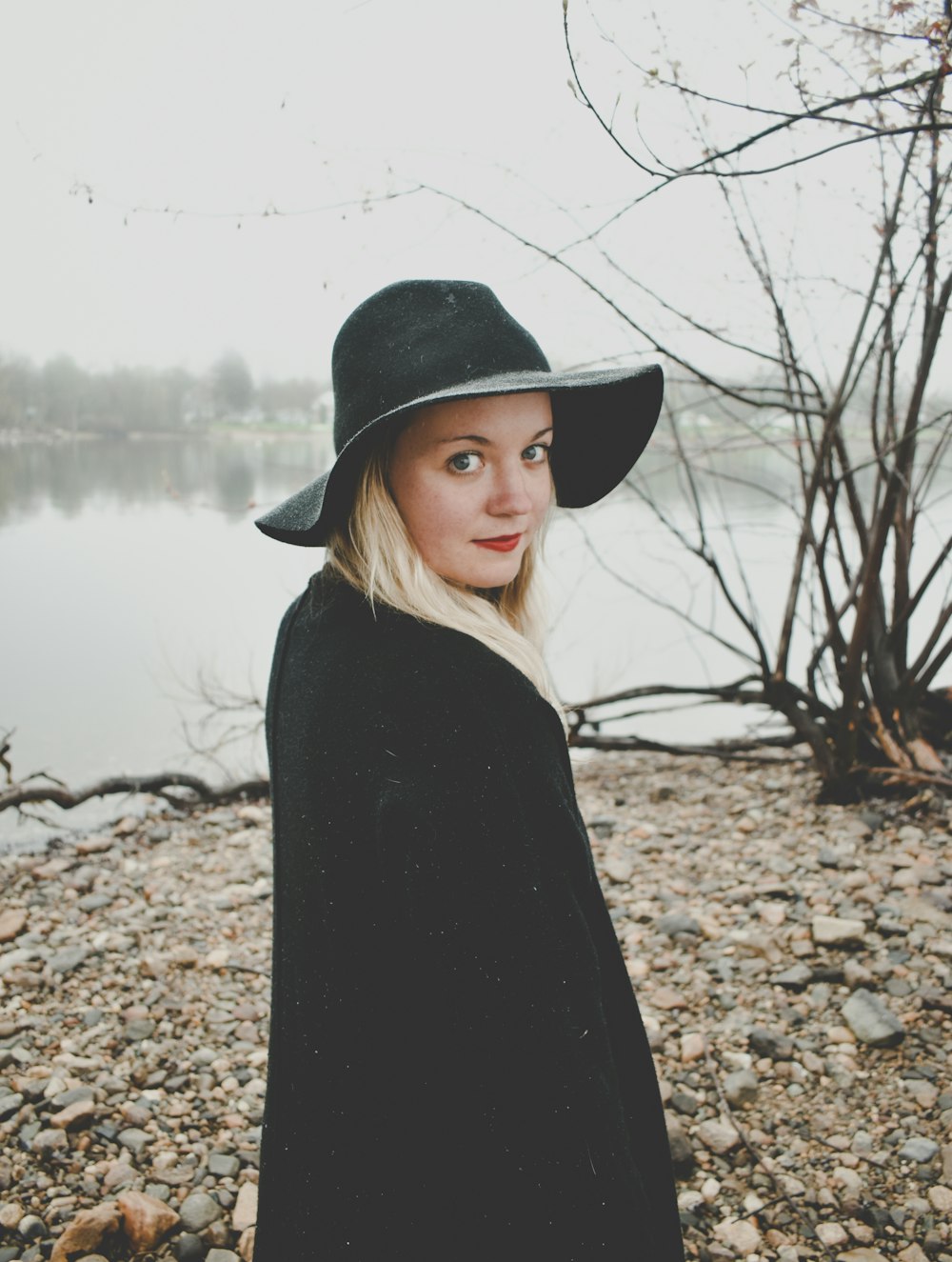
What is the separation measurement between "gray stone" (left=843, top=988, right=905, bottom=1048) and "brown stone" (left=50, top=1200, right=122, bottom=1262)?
180cm

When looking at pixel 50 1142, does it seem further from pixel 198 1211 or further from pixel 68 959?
pixel 68 959

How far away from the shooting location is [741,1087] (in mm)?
2166

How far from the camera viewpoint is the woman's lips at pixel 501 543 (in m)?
1.32

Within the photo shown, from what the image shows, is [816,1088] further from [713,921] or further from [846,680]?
[846,680]

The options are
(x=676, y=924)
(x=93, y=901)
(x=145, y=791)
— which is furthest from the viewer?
(x=145, y=791)

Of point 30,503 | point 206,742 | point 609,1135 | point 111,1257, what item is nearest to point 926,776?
point 609,1135

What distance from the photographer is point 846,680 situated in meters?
3.49

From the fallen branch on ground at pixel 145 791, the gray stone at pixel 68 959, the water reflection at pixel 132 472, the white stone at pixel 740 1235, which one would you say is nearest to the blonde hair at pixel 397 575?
the white stone at pixel 740 1235

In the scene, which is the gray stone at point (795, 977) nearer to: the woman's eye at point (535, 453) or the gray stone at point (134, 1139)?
the gray stone at point (134, 1139)

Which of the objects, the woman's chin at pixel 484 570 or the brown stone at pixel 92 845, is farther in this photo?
the brown stone at pixel 92 845

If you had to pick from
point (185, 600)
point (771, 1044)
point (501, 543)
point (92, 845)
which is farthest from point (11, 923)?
point (185, 600)

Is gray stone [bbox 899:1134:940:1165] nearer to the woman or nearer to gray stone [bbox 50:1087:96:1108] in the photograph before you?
the woman

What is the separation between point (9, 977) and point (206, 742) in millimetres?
2472

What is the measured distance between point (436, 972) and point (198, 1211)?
47.9 inches
